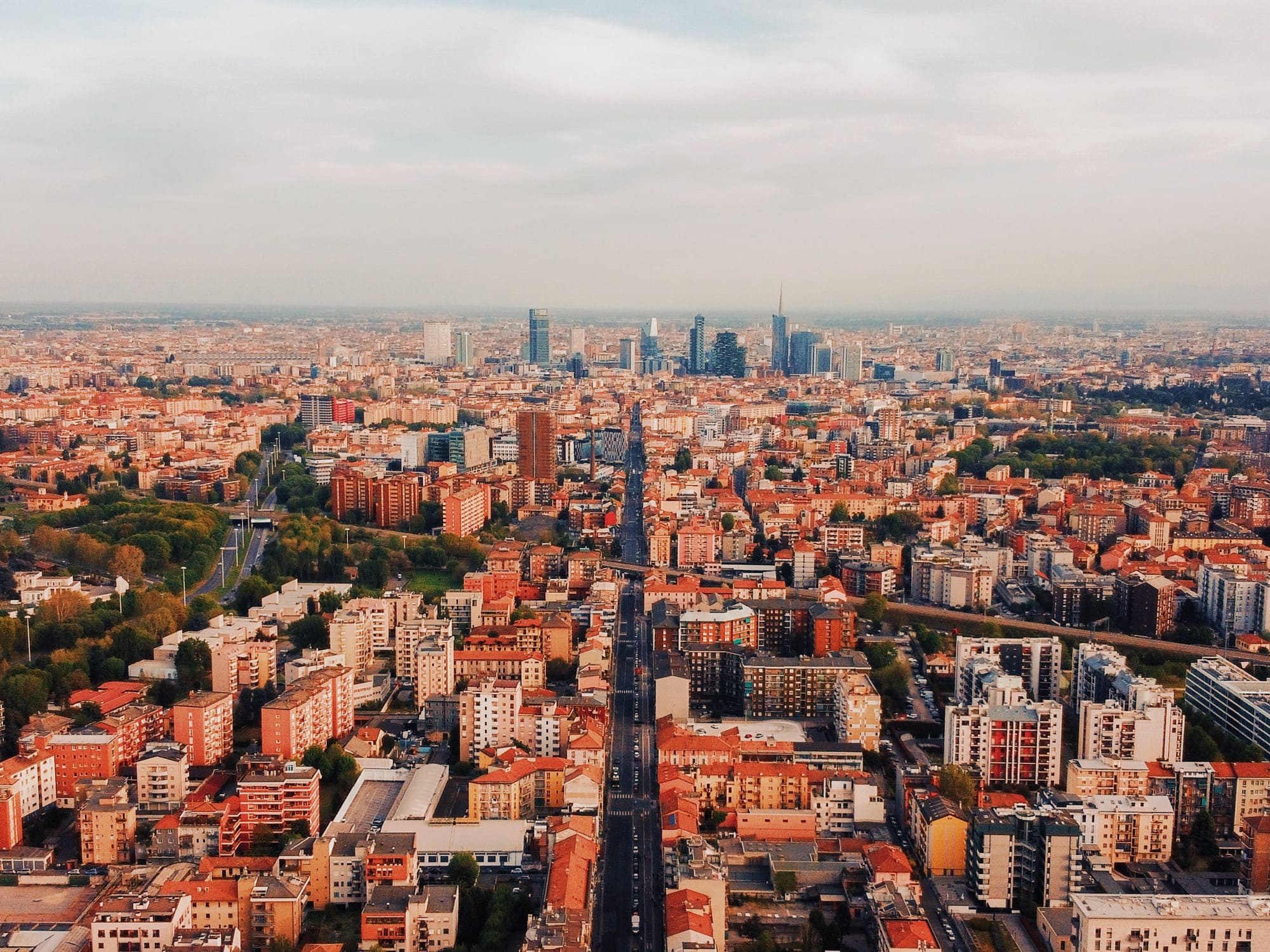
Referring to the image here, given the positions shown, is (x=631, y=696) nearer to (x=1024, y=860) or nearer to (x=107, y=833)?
(x=1024, y=860)

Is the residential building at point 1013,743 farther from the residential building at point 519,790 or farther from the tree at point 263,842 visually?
the tree at point 263,842

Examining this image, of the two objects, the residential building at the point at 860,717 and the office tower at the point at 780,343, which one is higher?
the office tower at the point at 780,343

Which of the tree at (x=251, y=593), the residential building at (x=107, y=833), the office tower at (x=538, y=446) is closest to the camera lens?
the residential building at (x=107, y=833)

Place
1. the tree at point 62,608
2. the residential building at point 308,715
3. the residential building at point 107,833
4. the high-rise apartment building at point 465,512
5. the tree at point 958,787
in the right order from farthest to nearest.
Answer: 1. the high-rise apartment building at point 465,512
2. the tree at point 62,608
3. the residential building at point 308,715
4. the tree at point 958,787
5. the residential building at point 107,833

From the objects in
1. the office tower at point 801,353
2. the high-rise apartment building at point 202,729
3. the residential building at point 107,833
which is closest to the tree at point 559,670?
the high-rise apartment building at point 202,729

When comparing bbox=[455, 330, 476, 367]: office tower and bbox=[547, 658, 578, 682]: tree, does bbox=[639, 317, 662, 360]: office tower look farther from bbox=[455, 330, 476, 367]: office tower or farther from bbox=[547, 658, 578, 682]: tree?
bbox=[547, 658, 578, 682]: tree

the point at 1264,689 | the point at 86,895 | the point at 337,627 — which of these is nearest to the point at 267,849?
the point at 86,895

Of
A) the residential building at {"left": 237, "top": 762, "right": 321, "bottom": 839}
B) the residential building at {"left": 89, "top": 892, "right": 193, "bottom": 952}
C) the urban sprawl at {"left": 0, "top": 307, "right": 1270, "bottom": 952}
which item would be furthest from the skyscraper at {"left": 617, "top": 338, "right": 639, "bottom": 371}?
the residential building at {"left": 89, "top": 892, "right": 193, "bottom": 952}
